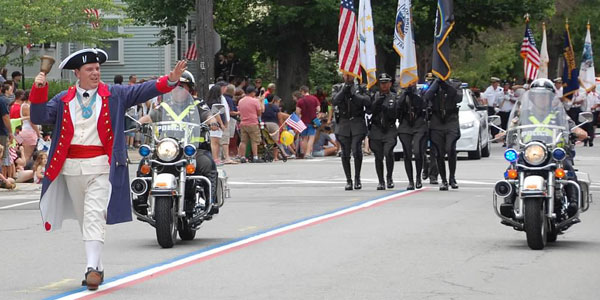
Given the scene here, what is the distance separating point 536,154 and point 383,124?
26.8ft

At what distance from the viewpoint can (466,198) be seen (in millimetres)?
19125

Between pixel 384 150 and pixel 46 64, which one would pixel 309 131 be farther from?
pixel 46 64

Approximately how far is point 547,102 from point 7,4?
2470 centimetres

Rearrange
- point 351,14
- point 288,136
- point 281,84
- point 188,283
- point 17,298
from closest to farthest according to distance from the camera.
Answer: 1. point 17,298
2. point 188,283
3. point 351,14
4. point 288,136
5. point 281,84

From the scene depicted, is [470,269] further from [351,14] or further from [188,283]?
[351,14]

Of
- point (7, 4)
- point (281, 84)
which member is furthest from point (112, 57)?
point (7, 4)

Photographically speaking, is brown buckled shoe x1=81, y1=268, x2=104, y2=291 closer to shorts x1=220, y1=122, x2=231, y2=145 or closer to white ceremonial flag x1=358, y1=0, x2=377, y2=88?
white ceremonial flag x1=358, y1=0, x2=377, y2=88

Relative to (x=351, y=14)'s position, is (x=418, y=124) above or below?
below

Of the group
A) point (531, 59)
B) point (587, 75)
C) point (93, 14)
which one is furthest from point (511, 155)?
point (531, 59)

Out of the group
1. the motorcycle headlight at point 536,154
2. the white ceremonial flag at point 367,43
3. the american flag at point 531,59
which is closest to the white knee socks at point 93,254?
the motorcycle headlight at point 536,154

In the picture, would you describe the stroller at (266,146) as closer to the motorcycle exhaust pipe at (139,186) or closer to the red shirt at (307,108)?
the red shirt at (307,108)

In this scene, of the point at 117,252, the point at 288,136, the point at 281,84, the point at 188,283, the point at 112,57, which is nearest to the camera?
the point at 188,283

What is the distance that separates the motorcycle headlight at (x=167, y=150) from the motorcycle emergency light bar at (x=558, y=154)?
344cm

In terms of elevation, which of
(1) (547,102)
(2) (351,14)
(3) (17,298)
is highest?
(2) (351,14)
